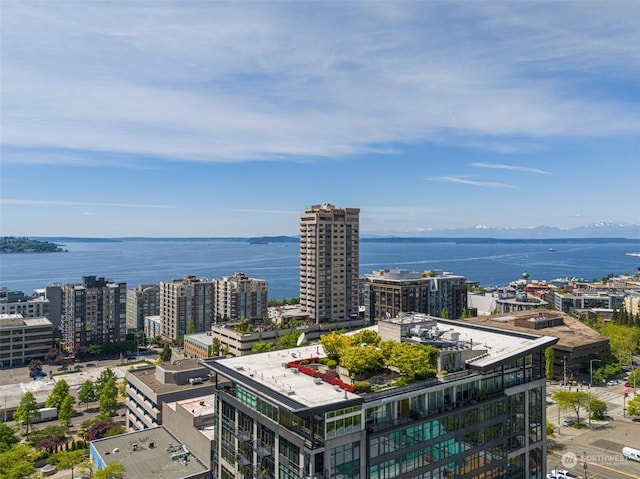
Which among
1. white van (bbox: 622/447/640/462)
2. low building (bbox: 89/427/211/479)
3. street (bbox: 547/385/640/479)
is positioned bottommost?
street (bbox: 547/385/640/479)

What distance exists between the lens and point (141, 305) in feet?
518

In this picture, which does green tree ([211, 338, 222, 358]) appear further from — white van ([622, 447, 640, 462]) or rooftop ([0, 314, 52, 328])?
white van ([622, 447, 640, 462])

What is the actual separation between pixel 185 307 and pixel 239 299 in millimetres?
14891

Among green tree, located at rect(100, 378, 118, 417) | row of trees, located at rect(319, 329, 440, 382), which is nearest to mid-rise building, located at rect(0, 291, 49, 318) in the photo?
green tree, located at rect(100, 378, 118, 417)

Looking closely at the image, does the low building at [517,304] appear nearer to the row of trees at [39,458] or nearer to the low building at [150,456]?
the low building at [150,456]

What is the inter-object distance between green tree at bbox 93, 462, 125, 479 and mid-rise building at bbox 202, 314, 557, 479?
988cm

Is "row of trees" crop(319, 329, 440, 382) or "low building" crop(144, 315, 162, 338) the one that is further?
"low building" crop(144, 315, 162, 338)

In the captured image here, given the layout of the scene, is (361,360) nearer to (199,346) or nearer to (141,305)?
(199,346)

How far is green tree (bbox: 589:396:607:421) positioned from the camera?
223 ft

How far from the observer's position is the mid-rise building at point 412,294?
411 ft

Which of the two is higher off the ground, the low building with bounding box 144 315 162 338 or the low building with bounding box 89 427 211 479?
the low building with bounding box 89 427 211 479

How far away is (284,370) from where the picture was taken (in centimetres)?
3684

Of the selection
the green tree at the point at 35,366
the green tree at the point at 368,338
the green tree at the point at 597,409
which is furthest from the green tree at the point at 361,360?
the green tree at the point at 35,366

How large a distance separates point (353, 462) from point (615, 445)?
1917 inches
